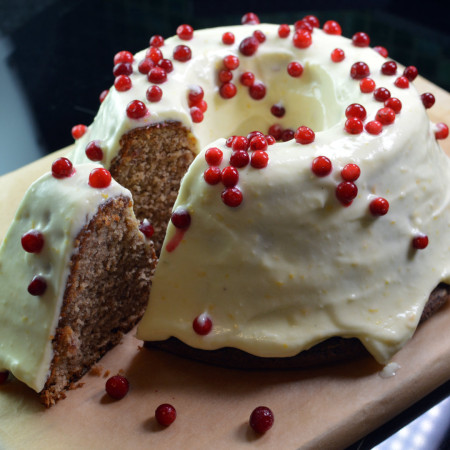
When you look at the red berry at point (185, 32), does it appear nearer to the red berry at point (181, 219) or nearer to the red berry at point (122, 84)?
the red berry at point (122, 84)

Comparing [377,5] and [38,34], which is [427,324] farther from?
[38,34]

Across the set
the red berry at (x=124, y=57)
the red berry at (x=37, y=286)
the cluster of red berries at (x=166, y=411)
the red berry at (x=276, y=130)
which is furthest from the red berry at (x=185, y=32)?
the cluster of red berries at (x=166, y=411)

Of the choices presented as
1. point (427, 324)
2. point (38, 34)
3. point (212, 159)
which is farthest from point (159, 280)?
point (38, 34)

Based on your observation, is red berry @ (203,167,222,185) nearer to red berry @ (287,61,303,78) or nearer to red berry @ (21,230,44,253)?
red berry @ (21,230,44,253)

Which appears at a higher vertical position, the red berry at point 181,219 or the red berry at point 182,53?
the red berry at point 182,53

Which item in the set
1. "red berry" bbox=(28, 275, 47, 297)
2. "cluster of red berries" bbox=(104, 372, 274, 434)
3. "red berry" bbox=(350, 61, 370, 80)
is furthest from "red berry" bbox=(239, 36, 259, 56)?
"cluster of red berries" bbox=(104, 372, 274, 434)
